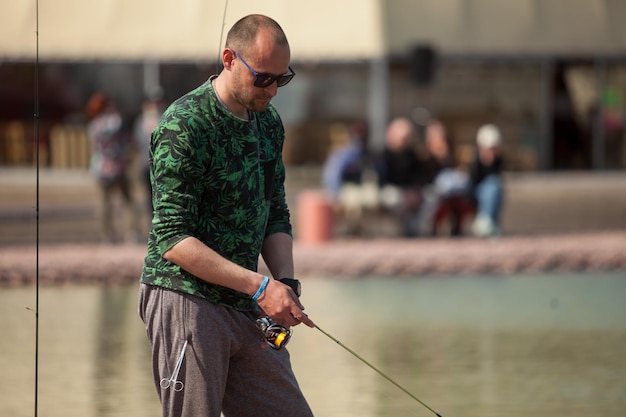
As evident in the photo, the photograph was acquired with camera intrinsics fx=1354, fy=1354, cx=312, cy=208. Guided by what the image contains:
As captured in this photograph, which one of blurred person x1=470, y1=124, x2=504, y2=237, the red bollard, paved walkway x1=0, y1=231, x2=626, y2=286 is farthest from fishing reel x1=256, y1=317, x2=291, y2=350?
blurred person x1=470, y1=124, x2=504, y2=237

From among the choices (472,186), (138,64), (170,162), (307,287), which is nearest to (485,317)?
(307,287)

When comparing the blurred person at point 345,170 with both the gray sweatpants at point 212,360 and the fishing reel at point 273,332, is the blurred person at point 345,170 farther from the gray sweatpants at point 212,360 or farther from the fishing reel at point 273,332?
the fishing reel at point 273,332

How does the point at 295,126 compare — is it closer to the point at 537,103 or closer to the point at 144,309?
the point at 537,103

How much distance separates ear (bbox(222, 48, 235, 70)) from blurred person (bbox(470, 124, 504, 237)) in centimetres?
1272

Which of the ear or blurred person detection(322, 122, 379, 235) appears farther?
blurred person detection(322, 122, 379, 235)

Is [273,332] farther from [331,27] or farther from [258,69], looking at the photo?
[331,27]

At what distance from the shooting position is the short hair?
393 centimetres

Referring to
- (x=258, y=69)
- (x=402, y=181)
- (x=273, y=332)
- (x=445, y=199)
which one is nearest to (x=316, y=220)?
(x=402, y=181)

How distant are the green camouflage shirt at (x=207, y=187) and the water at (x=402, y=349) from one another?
3.31 m

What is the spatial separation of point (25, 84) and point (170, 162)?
2818cm

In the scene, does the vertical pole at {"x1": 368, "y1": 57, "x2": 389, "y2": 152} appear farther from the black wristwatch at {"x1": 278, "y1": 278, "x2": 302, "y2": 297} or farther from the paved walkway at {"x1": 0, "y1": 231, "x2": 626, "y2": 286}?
the black wristwatch at {"x1": 278, "y1": 278, "x2": 302, "y2": 297}

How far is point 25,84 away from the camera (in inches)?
1229

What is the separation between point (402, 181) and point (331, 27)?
11366mm

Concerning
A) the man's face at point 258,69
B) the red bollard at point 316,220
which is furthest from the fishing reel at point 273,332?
the red bollard at point 316,220
